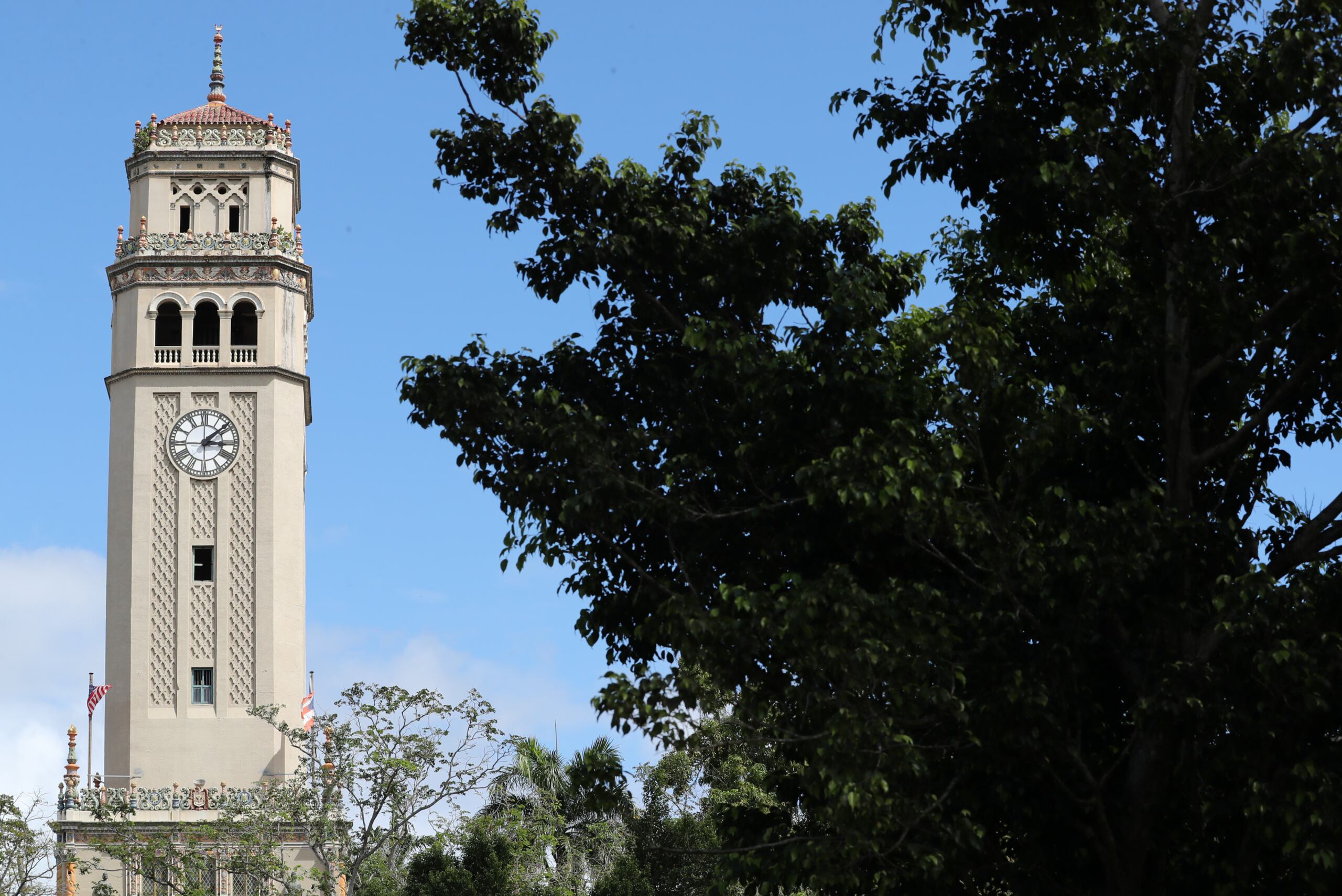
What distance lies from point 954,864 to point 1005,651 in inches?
66.0

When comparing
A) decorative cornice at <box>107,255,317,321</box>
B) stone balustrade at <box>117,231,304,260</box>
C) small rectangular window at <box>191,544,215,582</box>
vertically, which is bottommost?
small rectangular window at <box>191,544,215,582</box>

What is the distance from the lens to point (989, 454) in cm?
1541

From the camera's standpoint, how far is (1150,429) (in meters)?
15.6

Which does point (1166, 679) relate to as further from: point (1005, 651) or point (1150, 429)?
point (1150, 429)

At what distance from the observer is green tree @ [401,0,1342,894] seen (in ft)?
45.7

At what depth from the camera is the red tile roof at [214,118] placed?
4675 cm

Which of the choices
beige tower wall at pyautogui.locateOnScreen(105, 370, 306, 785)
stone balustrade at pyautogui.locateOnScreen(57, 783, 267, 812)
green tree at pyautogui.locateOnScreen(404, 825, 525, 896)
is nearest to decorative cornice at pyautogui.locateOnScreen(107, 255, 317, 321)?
beige tower wall at pyautogui.locateOnScreen(105, 370, 306, 785)

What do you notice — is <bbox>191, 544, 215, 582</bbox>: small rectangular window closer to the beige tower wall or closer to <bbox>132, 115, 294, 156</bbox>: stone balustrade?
the beige tower wall

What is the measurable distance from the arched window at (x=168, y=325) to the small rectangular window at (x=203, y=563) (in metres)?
4.87

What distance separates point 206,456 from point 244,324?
3.43 metres

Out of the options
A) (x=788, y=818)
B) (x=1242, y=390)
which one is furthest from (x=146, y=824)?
(x=1242, y=390)

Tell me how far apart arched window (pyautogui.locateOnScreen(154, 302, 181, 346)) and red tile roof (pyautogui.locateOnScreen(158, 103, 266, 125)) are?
4.66 meters

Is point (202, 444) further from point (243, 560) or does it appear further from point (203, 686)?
point (203, 686)

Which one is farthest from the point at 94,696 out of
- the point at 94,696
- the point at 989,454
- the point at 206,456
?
the point at 989,454
